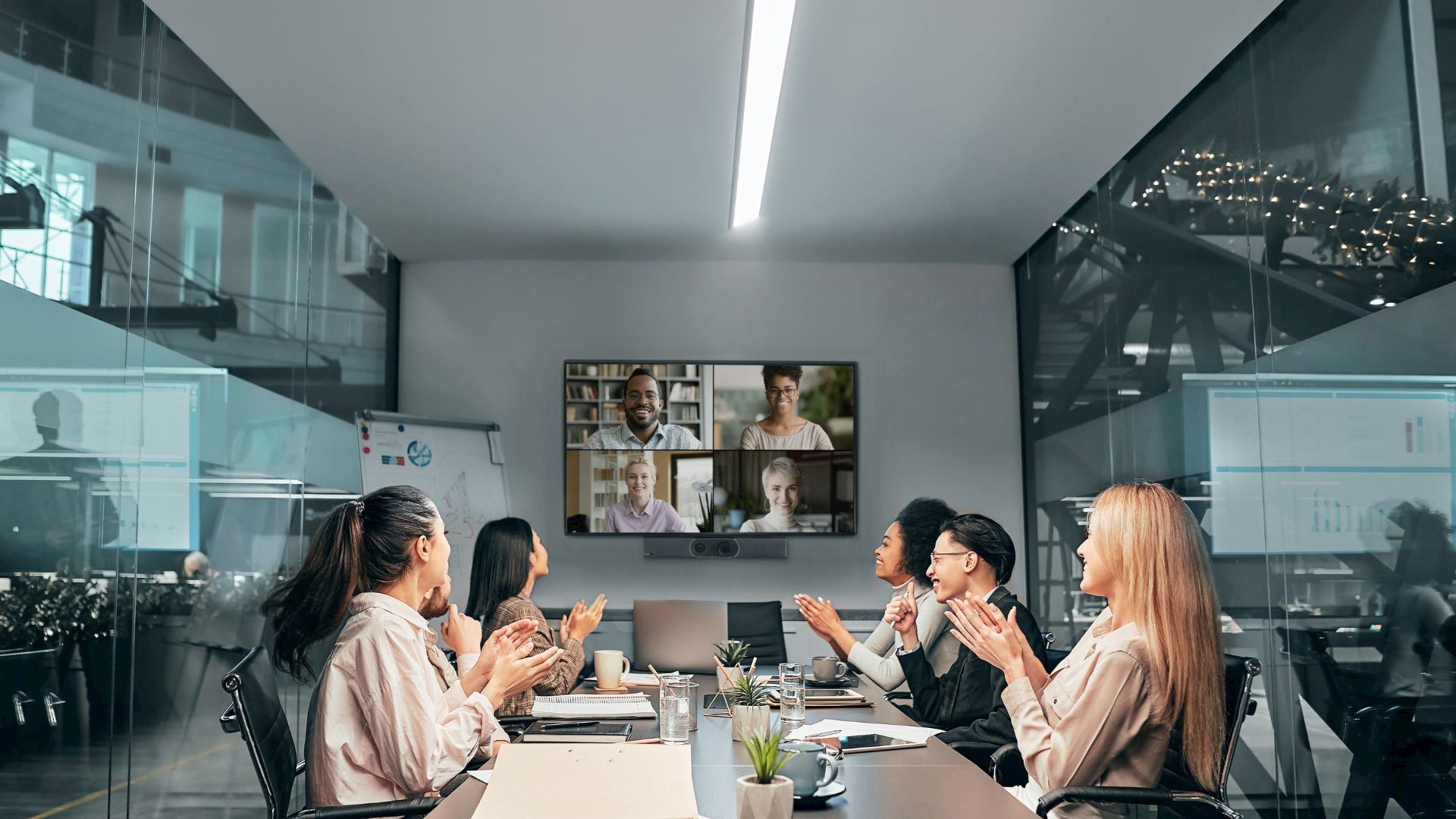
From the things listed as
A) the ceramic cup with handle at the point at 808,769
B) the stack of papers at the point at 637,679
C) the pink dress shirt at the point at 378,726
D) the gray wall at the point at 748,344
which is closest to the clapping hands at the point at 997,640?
the ceramic cup with handle at the point at 808,769

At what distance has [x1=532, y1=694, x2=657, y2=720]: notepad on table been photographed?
304 cm

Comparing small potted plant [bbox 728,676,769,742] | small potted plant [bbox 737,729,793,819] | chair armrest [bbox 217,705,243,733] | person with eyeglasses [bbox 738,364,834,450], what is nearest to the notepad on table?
small potted plant [bbox 728,676,769,742]

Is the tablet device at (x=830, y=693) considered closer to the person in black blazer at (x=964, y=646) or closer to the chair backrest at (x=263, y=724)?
the person in black blazer at (x=964, y=646)

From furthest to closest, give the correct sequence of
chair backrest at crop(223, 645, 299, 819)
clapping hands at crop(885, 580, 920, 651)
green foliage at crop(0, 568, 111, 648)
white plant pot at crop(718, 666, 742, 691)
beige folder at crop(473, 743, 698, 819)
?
clapping hands at crop(885, 580, 920, 651) → white plant pot at crop(718, 666, 742, 691) → green foliage at crop(0, 568, 111, 648) → chair backrest at crop(223, 645, 299, 819) → beige folder at crop(473, 743, 698, 819)

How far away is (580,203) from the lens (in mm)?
5719

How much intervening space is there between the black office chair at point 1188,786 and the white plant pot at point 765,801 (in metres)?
0.88

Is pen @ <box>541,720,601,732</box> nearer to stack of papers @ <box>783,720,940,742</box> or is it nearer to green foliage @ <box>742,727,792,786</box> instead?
stack of papers @ <box>783,720,940,742</box>

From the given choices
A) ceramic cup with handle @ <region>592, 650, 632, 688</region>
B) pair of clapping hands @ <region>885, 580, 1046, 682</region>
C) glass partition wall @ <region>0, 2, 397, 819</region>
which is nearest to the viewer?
pair of clapping hands @ <region>885, 580, 1046, 682</region>

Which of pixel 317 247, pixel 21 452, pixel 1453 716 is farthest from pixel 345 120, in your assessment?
pixel 1453 716

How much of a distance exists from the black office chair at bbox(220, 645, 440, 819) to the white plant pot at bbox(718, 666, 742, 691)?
3.67 ft

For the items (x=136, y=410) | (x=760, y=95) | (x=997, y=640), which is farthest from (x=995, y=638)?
(x=136, y=410)

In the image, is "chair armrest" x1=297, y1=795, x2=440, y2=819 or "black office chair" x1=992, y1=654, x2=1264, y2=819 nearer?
"chair armrest" x1=297, y1=795, x2=440, y2=819

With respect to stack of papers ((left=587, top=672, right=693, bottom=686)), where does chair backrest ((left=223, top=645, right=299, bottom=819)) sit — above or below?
above

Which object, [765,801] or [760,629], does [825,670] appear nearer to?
[760,629]
